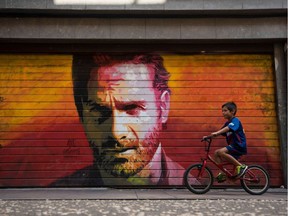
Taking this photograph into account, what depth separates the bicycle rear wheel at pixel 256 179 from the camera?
7.74 metres

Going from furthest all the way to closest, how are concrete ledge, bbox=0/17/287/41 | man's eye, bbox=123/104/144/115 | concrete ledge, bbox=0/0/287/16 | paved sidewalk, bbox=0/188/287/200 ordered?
man's eye, bbox=123/104/144/115 < concrete ledge, bbox=0/17/287/41 < concrete ledge, bbox=0/0/287/16 < paved sidewalk, bbox=0/188/287/200

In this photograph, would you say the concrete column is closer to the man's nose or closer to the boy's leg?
the boy's leg

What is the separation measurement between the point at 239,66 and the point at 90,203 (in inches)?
204

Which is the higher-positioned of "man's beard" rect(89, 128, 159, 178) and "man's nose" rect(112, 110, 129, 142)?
"man's nose" rect(112, 110, 129, 142)

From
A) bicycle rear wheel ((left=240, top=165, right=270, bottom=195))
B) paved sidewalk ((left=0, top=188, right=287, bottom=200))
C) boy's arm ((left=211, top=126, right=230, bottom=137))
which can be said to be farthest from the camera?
bicycle rear wheel ((left=240, top=165, right=270, bottom=195))

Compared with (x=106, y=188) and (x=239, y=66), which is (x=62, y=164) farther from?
(x=239, y=66)

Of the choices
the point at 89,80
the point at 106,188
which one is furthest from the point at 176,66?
the point at 106,188

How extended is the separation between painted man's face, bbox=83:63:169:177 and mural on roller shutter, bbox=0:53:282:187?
24 mm

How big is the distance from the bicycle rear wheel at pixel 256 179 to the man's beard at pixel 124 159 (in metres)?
2.21

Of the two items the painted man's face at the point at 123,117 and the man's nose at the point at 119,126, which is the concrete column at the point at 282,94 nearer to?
the painted man's face at the point at 123,117

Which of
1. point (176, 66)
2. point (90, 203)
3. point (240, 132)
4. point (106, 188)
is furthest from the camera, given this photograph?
point (176, 66)

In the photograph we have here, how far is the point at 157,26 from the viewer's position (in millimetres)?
8820

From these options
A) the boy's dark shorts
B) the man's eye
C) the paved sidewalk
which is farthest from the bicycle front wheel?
the man's eye

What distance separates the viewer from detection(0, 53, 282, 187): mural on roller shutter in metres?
8.73
